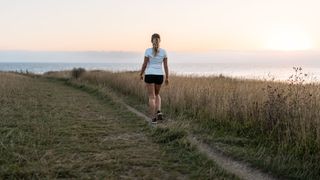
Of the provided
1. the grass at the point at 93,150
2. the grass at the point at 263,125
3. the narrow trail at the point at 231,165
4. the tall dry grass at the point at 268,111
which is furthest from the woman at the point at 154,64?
the narrow trail at the point at 231,165

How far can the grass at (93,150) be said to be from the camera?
615 centimetres

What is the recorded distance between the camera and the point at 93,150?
7.52 metres

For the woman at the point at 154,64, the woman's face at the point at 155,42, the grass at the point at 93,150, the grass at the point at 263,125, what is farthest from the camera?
the woman at the point at 154,64

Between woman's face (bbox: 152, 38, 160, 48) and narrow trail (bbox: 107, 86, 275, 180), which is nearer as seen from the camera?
narrow trail (bbox: 107, 86, 275, 180)

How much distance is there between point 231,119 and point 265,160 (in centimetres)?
320

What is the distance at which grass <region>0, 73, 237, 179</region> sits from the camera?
6.15 metres

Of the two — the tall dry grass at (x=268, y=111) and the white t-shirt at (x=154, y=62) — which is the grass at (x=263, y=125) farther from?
the white t-shirt at (x=154, y=62)

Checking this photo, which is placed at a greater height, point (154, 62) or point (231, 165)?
point (154, 62)

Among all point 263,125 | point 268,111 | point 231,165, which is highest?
point 268,111

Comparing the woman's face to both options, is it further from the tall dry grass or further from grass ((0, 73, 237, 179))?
the tall dry grass

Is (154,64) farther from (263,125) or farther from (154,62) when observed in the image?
(263,125)

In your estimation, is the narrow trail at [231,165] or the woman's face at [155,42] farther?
the woman's face at [155,42]

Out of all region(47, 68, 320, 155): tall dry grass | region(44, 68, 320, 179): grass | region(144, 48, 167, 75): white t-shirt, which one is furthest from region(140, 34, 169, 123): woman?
region(47, 68, 320, 155): tall dry grass

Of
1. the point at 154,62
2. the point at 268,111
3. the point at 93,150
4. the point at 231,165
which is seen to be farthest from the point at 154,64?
the point at 231,165
